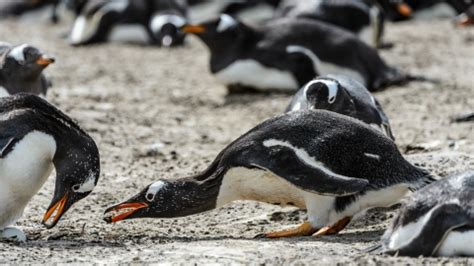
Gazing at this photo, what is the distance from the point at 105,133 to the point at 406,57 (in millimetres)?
5474

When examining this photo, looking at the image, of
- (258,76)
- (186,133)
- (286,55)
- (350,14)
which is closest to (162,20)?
(350,14)

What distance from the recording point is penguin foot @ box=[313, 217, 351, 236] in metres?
6.74

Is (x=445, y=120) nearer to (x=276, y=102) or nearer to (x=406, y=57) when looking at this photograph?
(x=276, y=102)

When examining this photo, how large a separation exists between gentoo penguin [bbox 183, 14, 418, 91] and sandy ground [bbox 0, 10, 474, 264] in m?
0.20

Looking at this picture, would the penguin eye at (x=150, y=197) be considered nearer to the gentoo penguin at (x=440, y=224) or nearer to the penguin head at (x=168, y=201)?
the penguin head at (x=168, y=201)

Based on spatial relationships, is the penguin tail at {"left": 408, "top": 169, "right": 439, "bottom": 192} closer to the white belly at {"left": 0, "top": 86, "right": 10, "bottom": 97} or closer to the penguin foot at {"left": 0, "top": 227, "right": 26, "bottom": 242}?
the penguin foot at {"left": 0, "top": 227, "right": 26, "bottom": 242}

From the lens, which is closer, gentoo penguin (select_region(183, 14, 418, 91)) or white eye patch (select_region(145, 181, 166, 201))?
white eye patch (select_region(145, 181, 166, 201))

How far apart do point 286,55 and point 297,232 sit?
5.64 meters

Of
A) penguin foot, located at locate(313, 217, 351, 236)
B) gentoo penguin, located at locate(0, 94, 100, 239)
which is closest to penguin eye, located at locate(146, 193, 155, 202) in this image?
gentoo penguin, located at locate(0, 94, 100, 239)

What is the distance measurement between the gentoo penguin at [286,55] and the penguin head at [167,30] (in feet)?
9.52

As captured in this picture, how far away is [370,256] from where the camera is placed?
19.1 feet

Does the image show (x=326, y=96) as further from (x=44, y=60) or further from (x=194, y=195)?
(x=44, y=60)

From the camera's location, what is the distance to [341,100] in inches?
320

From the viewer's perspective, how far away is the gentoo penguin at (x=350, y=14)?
14.3 meters
